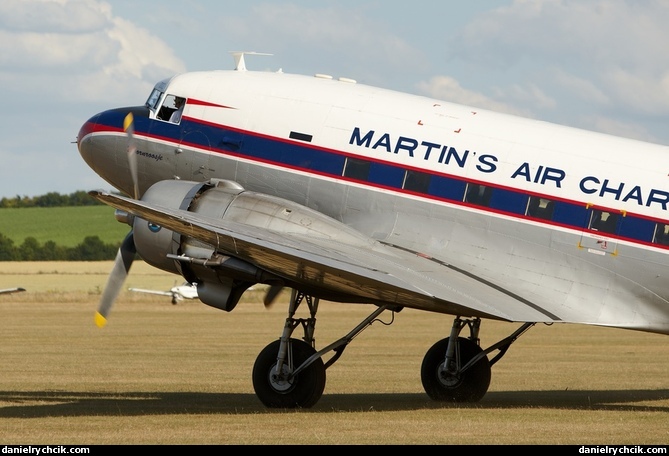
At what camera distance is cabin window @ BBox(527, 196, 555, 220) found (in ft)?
62.5

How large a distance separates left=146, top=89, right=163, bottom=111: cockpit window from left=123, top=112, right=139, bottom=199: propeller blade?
17.3 inches

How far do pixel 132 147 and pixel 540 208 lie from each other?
25.3 ft

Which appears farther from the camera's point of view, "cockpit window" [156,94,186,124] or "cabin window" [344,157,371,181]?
"cockpit window" [156,94,186,124]

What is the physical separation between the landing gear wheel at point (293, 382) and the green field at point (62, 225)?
303 feet

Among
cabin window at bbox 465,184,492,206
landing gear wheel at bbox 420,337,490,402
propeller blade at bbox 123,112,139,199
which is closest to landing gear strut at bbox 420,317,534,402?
landing gear wheel at bbox 420,337,490,402

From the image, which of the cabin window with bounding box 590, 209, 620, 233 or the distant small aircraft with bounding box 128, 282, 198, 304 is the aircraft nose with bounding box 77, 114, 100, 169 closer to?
the cabin window with bounding box 590, 209, 620, 233

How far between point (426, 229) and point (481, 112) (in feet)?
7.78

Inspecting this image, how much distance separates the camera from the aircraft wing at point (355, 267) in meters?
16.9

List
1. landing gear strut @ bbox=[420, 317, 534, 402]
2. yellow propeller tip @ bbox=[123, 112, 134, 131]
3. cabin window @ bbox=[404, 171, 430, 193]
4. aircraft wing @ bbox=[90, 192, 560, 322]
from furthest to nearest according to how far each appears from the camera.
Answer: landing gear strut @ bbox=[420, 317, 534, 402] → yellow propeller tip @ bbox=[123, 112, 134, 131] → cabin window @ bbox=[404, 171, 430, 193] → aircraft wing @ bbox=[90, 192, 560, 322]

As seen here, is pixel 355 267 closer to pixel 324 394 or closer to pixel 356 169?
pixel 356 169

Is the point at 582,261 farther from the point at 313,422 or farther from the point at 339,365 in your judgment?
the point at 339,365

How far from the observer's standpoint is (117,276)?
816 inches

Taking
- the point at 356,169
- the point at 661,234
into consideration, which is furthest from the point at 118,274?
the point at 661,234
